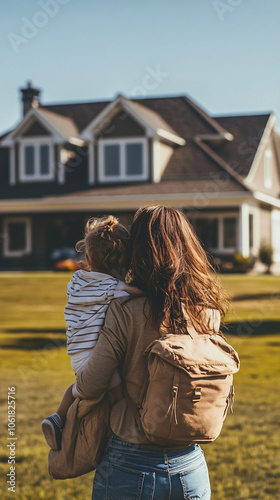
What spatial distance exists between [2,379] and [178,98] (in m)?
18.2

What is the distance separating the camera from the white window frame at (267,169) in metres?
24.2

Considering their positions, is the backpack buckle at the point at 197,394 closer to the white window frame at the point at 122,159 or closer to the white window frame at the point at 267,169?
the white window frame at the point at 122,159

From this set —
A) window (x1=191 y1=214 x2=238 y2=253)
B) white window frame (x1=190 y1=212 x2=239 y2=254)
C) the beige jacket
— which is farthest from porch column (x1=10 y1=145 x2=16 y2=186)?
the beige jacket

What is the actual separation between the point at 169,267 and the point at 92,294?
0.95 ft

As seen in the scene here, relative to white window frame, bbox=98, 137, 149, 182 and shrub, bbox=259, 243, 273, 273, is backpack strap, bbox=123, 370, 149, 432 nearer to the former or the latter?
white window frame, bbox=98, 137, 149, 182

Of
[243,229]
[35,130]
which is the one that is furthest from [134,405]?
[35,130]

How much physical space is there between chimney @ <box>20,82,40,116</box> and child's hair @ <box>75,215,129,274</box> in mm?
24679

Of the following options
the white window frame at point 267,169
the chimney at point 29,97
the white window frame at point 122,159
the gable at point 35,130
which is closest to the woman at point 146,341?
the white window frame at point 122,159

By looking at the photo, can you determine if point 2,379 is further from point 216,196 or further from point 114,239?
point 216,196

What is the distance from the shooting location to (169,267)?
2139 mm

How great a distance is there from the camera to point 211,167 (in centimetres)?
2152

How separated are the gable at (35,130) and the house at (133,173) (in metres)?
0.04

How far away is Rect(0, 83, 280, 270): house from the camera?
21.5 m

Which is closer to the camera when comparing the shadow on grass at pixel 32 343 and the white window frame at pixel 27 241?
the shadow on grass at pixel 32 343
